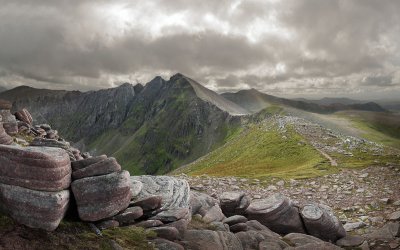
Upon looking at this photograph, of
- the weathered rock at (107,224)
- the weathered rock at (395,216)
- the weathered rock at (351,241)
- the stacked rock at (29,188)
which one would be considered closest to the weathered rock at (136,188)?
the weathered rock at (107,224)

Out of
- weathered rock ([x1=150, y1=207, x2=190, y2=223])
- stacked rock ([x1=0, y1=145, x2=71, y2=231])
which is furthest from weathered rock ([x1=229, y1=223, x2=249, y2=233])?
stacked rock ([x1=0, y1=145, x2=71, y2=231])

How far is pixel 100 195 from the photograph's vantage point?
851 inches

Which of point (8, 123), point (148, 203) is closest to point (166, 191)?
point (148, 203)

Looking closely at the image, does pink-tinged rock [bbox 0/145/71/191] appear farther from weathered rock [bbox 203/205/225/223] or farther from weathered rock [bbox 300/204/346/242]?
weathered rock [bbox 300/204/346/242]

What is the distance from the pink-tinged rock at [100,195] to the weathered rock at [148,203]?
175cm

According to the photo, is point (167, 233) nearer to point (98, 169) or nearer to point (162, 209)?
point (162, 209)

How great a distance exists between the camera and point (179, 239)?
22641 millimetres

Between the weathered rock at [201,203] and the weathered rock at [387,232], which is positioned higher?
the weathered rock at [201,203]

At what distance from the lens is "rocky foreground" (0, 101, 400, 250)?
63.4 ft

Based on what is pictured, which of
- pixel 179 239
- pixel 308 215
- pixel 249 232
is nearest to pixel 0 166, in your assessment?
pixel 179 239

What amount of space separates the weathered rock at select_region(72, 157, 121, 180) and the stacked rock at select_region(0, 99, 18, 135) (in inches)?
1016

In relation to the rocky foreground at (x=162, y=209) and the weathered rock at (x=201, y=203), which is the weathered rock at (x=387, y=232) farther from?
the weathered rock at (x=201, y=203)

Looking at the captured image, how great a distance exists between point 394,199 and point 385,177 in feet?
36.8

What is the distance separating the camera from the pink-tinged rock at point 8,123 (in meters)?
43.2
